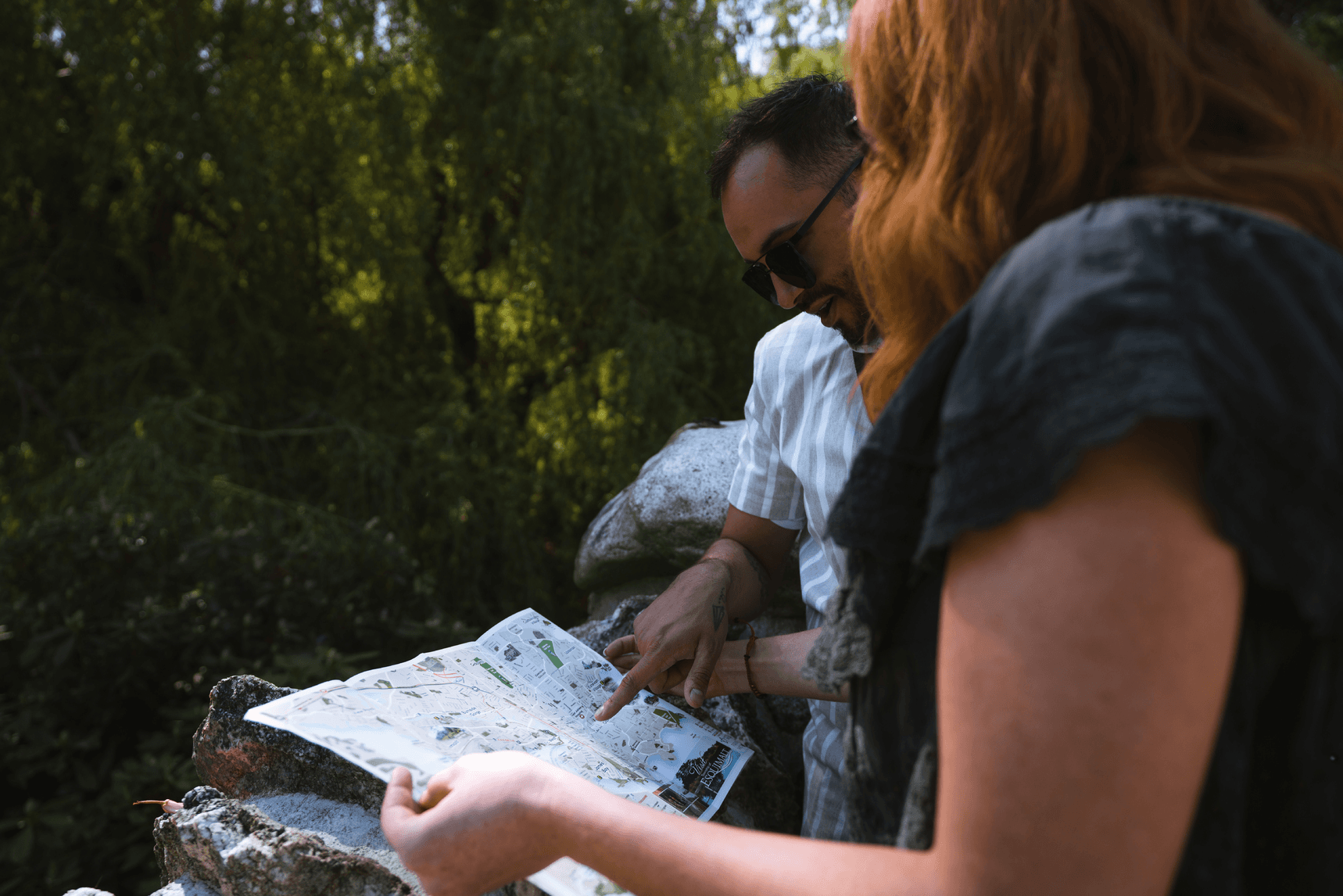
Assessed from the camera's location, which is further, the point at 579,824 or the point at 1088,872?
A: the point at 579,824

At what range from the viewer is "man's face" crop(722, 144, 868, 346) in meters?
1.59

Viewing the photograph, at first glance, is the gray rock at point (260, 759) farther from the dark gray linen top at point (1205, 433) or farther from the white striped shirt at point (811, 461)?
the dark gray linen top at point (1205, 433)

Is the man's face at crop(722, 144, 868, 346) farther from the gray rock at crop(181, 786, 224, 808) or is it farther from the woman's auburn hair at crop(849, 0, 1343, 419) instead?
the gray rock at crop(181, 786, 224, 808)

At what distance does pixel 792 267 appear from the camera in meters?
1.62

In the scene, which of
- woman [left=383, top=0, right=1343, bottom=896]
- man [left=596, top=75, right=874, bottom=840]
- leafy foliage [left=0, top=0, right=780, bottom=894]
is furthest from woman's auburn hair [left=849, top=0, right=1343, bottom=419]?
leafy foliage [left=0, top=0, right=780, bottom=894]

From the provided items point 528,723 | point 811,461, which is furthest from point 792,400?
point 528,723

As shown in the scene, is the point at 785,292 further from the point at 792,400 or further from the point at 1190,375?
the point at 1190,375

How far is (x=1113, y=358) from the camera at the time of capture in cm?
50

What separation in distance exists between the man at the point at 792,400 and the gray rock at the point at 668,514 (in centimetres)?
61

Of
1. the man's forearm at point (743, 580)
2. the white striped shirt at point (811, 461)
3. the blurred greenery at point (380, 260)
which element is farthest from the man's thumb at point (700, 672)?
the blurred greenery at point (380, 260)

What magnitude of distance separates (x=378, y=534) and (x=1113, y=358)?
3073 millimetres

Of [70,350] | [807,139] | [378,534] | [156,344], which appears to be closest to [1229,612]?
[807,139]

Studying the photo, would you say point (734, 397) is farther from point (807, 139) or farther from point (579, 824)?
point (579, 824)

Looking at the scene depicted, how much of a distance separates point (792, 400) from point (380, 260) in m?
2.87
